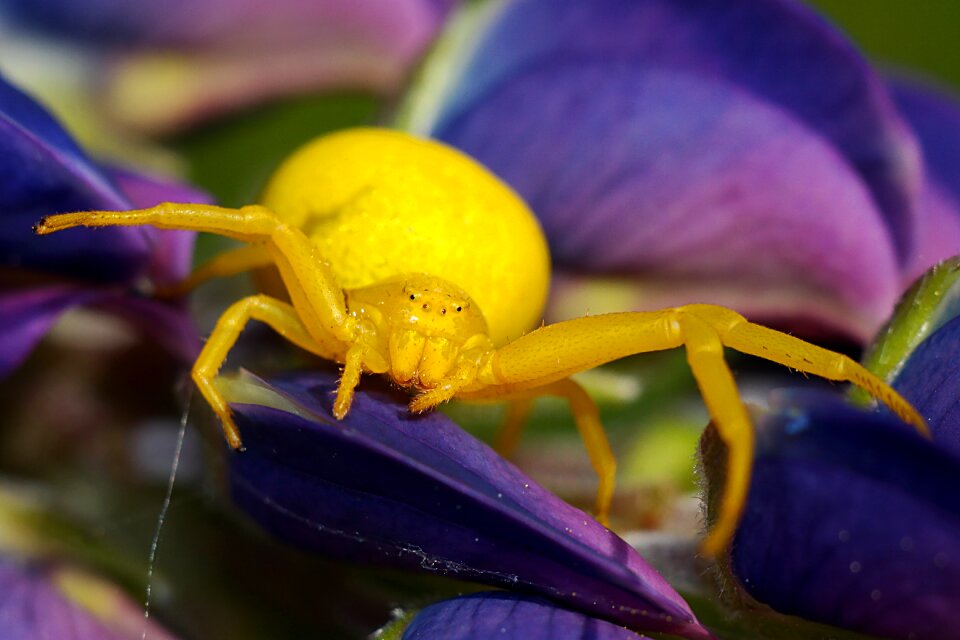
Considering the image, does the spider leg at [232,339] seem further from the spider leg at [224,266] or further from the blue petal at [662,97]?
the blue petal at [662,97]

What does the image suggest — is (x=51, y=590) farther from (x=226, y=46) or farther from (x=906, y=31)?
(x=906, y=31)

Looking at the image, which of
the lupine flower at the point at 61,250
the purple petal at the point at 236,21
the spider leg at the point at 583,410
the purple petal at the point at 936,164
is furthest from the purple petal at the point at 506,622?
the purple petal at the point at 236,21

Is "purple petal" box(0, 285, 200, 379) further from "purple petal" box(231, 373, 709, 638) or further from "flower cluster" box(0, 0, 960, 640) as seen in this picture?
"purple petal" box(231, 373, 709, 638)

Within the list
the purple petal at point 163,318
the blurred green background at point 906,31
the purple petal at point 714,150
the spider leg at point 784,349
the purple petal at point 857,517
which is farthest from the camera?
the blurred green background at point 906,31

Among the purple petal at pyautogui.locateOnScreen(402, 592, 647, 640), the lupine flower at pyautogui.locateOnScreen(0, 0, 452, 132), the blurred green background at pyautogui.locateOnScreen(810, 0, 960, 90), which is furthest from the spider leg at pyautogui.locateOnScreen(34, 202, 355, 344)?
the blurred green background at pyautogui.locateOnScreen(810, 0, 960, 90)

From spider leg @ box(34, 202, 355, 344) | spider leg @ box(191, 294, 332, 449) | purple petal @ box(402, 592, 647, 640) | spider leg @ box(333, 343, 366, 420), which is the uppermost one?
spider leg @ box(34, 202, 355, 344)

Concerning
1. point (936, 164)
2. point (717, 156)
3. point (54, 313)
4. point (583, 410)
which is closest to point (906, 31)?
point (936, 164)
